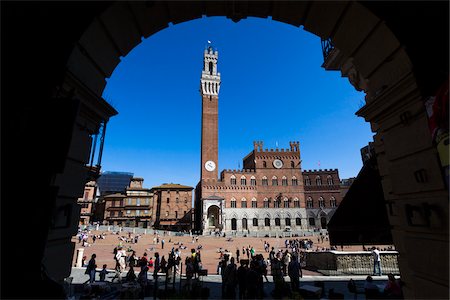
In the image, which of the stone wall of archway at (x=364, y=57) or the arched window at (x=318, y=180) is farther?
the arched window at (x=318, y=180)

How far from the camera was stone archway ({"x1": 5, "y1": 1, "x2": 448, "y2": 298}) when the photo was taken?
3.36m

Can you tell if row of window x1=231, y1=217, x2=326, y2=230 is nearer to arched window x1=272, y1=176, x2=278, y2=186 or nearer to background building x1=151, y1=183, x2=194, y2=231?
arched window x1=272, y1=176, x2=278, y2=186

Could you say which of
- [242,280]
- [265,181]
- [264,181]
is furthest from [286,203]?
[242,280]

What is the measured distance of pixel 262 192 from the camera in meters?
56.1

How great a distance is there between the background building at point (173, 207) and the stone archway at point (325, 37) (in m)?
59.3

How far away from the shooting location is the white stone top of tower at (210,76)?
6266cm

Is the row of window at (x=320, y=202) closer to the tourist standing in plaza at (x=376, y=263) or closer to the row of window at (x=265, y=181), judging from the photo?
the row of window at (x=265, y=181)

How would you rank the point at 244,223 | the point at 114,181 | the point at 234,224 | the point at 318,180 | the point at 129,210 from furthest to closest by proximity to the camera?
the point at 114,181, the point at 129,210, the point at 318,180, the point at 244,223, the point at 234,224

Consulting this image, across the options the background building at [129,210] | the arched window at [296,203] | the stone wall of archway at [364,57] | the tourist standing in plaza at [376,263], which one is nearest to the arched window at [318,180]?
the arched window at [296,203]

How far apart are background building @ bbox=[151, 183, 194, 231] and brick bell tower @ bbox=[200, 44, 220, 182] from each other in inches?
470

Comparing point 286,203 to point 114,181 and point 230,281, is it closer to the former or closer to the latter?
point 230,281

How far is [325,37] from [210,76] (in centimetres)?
6170

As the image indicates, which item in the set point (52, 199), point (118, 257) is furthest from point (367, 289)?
point (118, 257)

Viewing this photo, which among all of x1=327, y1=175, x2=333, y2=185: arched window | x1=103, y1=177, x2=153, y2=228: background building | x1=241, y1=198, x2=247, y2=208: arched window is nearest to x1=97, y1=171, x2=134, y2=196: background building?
x1=103, y1=177, x2=153, y2=228: background building
